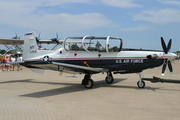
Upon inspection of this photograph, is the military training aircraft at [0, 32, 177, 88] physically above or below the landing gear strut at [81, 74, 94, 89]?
above

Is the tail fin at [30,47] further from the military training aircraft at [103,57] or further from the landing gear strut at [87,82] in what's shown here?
the landing gear strut at [87,82]

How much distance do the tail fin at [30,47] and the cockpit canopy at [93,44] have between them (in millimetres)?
2661

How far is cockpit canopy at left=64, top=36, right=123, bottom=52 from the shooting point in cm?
848

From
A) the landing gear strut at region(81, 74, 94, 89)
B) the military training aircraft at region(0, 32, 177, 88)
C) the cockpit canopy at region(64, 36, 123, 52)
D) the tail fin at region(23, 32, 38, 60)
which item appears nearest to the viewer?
the military training aircraft at region(0, 32, 177, 88)

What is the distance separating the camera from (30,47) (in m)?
10.8

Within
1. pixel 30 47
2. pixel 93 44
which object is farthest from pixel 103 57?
pixel 30 47

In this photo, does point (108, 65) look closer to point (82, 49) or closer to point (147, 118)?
point (82, 49)

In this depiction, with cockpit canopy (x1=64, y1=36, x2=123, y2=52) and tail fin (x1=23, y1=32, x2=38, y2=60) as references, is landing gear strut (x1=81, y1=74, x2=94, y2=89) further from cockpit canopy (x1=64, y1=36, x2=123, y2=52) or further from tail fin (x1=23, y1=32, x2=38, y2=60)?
tail fin (x1=23, y1=32, x2=38, y2=60)

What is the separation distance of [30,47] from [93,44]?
4.58 m

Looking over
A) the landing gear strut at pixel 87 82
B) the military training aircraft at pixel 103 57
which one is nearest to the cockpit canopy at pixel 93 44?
the military training aircraft at pixel 103 57

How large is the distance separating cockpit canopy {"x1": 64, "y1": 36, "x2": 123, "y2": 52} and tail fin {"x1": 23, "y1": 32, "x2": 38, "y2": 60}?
266 centimetres

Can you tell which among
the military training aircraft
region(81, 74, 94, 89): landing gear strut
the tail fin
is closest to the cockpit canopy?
the military training aircraft

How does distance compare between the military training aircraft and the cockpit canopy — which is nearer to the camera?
the military training aircraft

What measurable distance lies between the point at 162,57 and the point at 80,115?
508 cm
